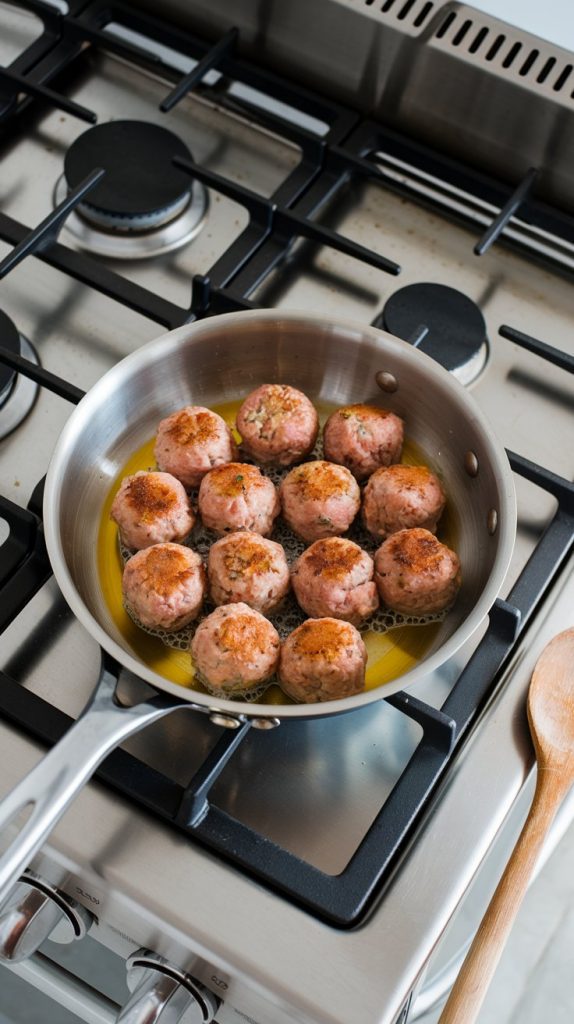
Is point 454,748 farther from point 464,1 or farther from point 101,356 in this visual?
point 464,1

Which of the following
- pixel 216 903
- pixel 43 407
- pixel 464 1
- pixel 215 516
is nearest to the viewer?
pixel 216 903

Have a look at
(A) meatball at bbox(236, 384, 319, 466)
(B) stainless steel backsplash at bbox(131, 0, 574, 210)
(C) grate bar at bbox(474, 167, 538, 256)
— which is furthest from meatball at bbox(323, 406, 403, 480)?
(B) stainless steel backsplash at bbox(131, 0, 574, 210)

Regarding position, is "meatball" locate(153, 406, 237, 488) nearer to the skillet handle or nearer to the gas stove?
Answer: the gas stove

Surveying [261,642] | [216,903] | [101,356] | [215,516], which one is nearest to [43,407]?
[101,356]

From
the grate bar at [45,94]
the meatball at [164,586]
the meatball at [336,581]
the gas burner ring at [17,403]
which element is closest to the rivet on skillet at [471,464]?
the meatball at [336,581]

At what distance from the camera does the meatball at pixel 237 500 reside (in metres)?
0.77

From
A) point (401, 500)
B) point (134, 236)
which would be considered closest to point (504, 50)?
point (134, 236)

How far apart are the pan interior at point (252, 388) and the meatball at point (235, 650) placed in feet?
0.13

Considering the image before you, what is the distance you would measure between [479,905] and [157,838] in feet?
0.96

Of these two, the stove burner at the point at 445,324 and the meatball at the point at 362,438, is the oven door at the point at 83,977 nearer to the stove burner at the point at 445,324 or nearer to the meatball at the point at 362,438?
the meatball at the point at 362,438

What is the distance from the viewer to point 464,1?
3.43 feet

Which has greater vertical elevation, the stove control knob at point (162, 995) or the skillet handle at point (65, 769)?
the skillet handle at point (65, 769)

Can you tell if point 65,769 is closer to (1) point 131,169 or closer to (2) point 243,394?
(2) point 243,394

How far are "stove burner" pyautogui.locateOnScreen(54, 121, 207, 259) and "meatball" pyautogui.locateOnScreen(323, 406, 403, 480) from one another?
0.29 metres
